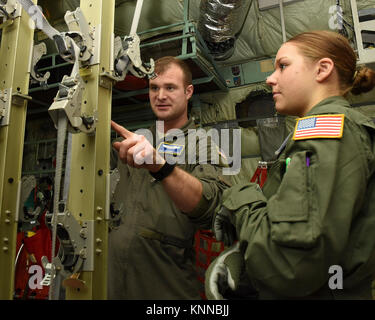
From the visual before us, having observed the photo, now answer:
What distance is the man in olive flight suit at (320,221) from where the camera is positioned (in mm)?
761

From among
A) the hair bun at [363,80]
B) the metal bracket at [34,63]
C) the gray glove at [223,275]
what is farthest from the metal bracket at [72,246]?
the hair bun at [363,80]

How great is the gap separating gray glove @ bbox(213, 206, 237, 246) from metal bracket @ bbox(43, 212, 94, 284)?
51 cm

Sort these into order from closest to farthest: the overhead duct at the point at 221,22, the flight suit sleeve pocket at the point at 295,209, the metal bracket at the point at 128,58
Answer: the flight suit sleeve pocket at the point at 295,209 → the metal bracket at the point at 128,58 → the overhead duct at the point at 221,22

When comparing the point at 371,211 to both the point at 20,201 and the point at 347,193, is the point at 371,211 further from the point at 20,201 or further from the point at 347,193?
the point at 20,201

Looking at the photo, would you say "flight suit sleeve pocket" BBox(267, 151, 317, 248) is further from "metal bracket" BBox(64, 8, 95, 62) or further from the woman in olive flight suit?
"metal bracket" BBox(64, 8, 95, 62)

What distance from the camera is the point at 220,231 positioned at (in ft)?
Result: 3.55

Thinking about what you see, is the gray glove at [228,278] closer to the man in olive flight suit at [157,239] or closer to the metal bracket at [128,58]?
the man in olive flight suit at [157,239]

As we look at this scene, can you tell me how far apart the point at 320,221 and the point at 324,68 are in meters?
0.62

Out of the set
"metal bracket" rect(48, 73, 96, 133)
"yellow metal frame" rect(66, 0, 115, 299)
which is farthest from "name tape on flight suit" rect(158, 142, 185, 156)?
"metal bracket" rect(48, 73, 96, 133)

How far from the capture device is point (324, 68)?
1055 millimetres

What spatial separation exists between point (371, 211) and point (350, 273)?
0.20 metres

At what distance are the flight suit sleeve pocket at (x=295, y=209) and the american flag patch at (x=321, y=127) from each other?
7 centimetres

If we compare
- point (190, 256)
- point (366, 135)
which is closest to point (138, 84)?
point (190, 256)

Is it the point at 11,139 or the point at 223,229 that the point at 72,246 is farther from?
the point at 11,139
